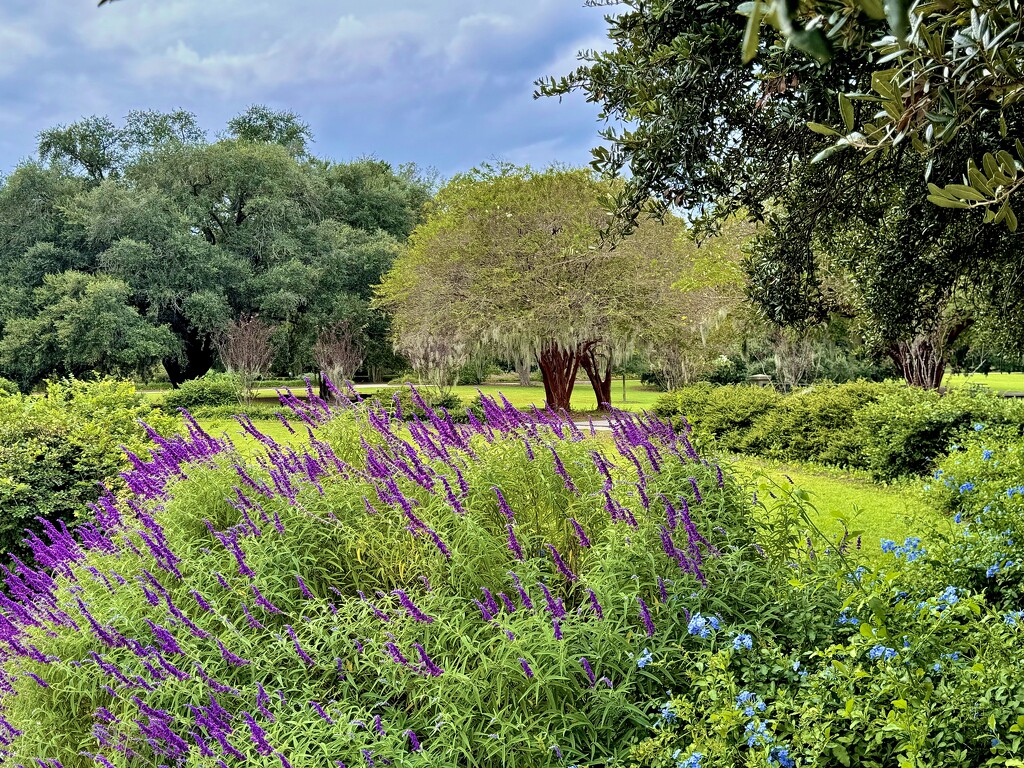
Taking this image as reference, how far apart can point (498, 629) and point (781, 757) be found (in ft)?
3.73

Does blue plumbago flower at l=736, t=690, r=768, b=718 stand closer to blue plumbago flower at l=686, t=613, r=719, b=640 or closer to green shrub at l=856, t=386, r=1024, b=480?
blue plumbago flower at l=686, t=613, r=719, b=640

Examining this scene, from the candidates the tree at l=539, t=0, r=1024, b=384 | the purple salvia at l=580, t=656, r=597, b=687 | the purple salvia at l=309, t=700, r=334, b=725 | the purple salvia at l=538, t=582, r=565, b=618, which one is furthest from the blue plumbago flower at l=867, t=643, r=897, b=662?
the tree at l=539, t=0, r=1024, b=384

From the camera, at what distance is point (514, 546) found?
286 centimetres

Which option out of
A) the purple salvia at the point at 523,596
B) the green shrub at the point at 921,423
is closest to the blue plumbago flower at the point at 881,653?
the purple salvia at the point at 523,596

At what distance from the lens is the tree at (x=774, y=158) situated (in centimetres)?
340

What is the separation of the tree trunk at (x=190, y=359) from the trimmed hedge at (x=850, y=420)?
2139 cm

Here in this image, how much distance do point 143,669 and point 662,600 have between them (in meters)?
2.10

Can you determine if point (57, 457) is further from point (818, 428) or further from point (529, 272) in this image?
point (529, 272)

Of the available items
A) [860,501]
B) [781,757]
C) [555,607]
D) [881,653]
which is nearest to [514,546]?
[555,607]

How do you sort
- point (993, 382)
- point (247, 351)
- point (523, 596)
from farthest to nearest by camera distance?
point (993, 382) < point (247, 351) < point (523, 596)

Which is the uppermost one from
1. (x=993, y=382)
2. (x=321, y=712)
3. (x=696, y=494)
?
(x=696, y=494)

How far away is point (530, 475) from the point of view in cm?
360

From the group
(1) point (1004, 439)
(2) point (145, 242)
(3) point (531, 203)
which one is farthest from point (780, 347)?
(2) point (145, 242)

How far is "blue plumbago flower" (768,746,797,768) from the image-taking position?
1881 mm
